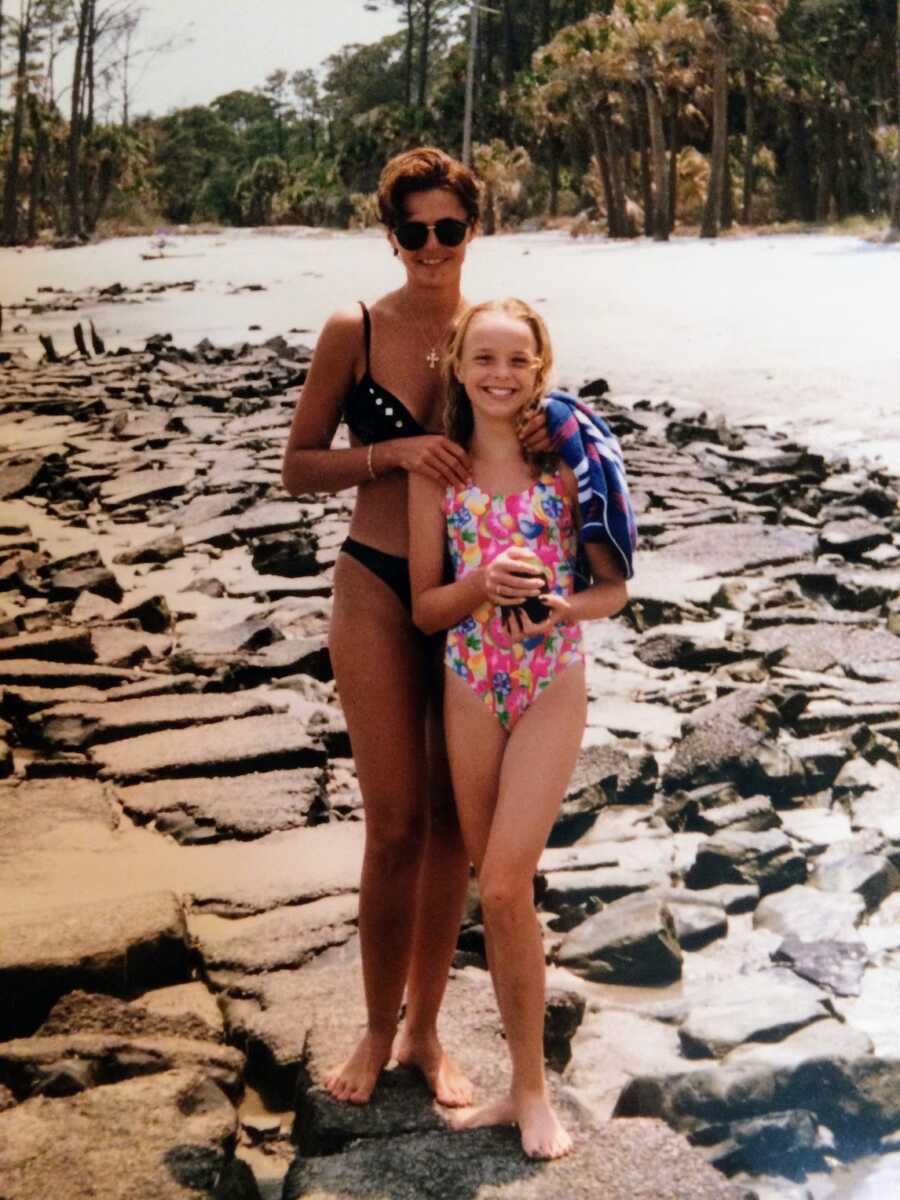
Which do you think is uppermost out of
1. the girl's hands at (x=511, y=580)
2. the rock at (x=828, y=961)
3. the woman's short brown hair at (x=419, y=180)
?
the woman's short brown hair at (x=419, y=180)

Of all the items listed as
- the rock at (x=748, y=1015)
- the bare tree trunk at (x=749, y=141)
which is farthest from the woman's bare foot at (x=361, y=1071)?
the bare tree trunk at (x=749, y=141)

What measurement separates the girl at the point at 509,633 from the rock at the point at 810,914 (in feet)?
4.92

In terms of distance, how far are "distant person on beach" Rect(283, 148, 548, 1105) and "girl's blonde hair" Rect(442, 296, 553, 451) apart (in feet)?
0.21

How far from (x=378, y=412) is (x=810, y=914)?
2044mm

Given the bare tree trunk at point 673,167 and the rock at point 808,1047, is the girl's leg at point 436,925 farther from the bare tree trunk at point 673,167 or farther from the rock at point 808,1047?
the bare tree trunk at point 673,167

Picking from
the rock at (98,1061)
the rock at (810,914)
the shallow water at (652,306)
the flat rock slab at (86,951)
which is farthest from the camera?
the shallow water at (652,306)

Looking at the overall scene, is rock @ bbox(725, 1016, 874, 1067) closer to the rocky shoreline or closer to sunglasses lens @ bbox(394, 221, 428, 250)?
the rocky shoreline

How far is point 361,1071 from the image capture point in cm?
317

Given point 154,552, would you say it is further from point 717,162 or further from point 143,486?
point 717,162

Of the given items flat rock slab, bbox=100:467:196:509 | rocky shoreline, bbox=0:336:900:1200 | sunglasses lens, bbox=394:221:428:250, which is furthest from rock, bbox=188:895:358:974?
flat rock slab, bbox=100:467:196:509

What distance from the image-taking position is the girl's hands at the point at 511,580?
278 centimetres

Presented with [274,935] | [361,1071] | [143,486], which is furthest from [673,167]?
[361,1071]

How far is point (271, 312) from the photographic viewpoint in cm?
2562

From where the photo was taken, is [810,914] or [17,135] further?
[17,135]
